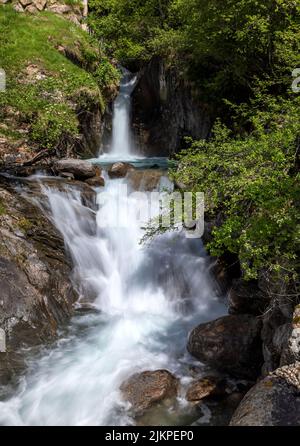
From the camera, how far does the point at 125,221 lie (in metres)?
12.7

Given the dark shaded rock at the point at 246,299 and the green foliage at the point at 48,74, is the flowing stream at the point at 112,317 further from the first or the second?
the green foliage at the point at 48,74

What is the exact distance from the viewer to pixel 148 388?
22.2ft

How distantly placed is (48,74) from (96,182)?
7.30m

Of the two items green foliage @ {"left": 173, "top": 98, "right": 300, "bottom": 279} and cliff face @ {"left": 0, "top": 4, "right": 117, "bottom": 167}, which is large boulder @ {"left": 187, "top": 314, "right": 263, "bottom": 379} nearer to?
green foliage @ {"left": 173, "top": 98, "right": 300, "bottom": 279}

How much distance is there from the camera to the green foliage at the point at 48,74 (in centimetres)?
1493

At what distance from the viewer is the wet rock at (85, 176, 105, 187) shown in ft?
43.9

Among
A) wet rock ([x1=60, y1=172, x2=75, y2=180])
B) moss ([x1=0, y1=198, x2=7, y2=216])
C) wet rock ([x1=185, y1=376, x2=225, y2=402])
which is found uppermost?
wet rock ([x1=60, y1=172, x2=75, y2=180])

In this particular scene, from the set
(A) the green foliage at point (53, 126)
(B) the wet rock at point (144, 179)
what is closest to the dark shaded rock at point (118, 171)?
(B) the wet rock at point (144, 179)

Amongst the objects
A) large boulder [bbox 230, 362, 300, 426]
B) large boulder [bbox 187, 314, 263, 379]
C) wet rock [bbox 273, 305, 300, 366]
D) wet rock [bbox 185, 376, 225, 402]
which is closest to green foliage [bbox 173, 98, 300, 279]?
wet rock [bbox 273, 305, 300, 366]

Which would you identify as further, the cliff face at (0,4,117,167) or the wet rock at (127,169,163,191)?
the cliff face at (0,4,117,167)

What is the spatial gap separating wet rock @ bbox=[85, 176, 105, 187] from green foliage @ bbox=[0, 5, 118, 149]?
2.35 m

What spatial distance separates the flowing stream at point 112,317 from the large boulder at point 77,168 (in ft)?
2.73

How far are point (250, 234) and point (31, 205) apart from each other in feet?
22.4
